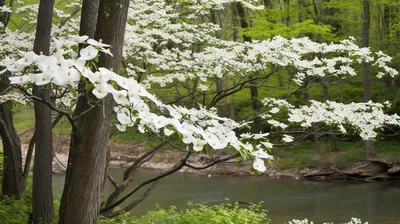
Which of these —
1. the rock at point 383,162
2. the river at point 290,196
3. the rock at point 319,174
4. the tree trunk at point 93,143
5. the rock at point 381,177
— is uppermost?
the tree trunk at point 93,143

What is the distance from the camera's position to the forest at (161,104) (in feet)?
7.57

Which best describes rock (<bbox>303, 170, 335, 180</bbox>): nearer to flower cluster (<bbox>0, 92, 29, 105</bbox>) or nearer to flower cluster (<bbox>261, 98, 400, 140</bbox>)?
flower cluster (<bbox>261, 98, 400, 140</bbox>)

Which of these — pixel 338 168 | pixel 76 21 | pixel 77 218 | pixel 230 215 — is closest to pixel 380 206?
pixel 338 168

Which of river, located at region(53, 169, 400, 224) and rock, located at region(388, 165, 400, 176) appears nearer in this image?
river, located at region(53, 169, 400, 224)

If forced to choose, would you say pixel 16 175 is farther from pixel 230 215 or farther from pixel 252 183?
pixel 252 183

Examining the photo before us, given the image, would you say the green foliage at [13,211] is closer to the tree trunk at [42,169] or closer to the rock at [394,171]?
the tree trunk at [42,169]

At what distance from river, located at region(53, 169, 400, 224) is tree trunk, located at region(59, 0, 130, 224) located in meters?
7.53

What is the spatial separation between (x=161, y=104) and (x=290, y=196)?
37.4 feet

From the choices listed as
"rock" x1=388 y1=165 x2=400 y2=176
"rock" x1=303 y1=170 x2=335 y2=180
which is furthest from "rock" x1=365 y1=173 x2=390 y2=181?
"rock" x1=303 y1=170 x2=335 y2=180

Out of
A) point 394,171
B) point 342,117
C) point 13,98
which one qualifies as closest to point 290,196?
point 394,171

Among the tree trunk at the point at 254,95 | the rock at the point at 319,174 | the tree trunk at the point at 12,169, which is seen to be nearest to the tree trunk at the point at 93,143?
the tree trunk at the point at 12,169

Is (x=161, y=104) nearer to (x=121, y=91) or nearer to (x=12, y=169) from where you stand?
(x=121, y=91)

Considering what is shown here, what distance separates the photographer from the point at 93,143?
2750 mm

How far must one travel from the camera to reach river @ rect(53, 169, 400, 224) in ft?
34.7
